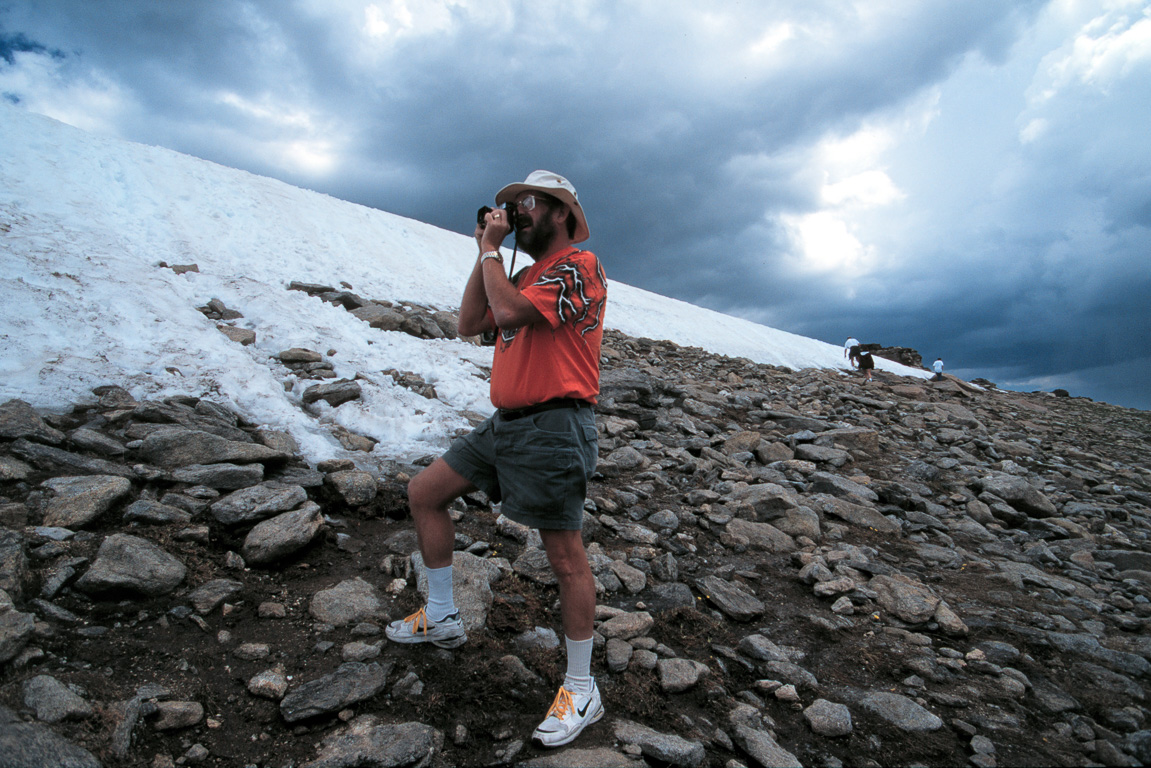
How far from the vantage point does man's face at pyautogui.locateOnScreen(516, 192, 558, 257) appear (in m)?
2.96

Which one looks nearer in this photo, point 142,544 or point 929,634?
point 142,544

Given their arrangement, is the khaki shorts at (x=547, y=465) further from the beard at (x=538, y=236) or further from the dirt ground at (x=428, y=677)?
the dirt ground at (x=428, y=677)

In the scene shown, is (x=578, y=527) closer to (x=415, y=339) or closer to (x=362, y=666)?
(x=362, y=666)

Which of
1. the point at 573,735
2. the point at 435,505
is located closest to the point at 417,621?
the point at 435,505

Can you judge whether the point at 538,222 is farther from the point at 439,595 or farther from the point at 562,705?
the point at 562,705

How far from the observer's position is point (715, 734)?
113 inches

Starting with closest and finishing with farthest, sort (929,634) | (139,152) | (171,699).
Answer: (171,699), (929,634), (139,152)

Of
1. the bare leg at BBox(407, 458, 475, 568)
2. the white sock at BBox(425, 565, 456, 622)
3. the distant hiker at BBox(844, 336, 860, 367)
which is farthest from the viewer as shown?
the distant hiker at BBox(844, 336, 860, 367)

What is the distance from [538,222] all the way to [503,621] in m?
2.51

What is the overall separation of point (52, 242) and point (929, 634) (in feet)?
43.2

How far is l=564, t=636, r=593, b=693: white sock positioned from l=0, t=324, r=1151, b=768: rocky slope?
0.76 feet

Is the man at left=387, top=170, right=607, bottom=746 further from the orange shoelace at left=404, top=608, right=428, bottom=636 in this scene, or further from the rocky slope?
the orange shoelace at left=404, top=608, right=428, bottom=636

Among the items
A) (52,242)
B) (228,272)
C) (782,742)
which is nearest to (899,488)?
(782,742)

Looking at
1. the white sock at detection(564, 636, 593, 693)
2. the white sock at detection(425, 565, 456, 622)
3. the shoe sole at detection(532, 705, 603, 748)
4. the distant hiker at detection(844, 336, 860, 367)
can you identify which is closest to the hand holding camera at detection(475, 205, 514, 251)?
the white sock at detection(425, 565, 456, 622)
